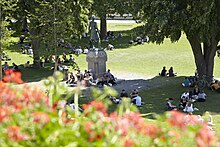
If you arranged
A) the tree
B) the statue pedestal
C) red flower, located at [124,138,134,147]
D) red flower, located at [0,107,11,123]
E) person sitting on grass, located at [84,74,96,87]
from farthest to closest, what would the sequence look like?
the statue pedestal → person sitting on grass, located at [84,74,96,87] → the tree → red flower, located at [0,107,11,123] → red flower, located at [124,138,134,147]

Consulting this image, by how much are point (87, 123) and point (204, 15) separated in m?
18.5

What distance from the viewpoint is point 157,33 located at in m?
22.8

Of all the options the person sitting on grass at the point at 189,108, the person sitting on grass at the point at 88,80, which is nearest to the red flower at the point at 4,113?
the person sitting on grass at the point at 189,108

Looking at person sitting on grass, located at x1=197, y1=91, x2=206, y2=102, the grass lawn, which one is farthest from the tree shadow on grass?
person sitting on grass, located at x1=197, y1=91, x2=206, y2=102

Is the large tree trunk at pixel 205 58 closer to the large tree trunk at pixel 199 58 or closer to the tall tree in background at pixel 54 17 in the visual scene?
the large tree trunk at pixel 199 58

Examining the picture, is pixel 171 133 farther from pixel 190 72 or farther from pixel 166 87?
A: pixel 190 72

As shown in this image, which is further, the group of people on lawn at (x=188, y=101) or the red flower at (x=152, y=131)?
the group of people on lawn at (x=188, y=101)

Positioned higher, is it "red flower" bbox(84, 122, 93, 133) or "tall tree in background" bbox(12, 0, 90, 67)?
"tall tree in background" bbox(12, 0, 90, 67)

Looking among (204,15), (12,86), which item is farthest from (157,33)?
(12,86)

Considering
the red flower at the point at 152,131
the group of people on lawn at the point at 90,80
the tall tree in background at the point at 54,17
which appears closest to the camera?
the red flower at the point at 152,131

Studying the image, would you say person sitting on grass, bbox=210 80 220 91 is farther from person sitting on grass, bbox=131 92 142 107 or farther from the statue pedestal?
the statue pedestal

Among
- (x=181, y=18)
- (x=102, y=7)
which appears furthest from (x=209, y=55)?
(x=102, y=7)

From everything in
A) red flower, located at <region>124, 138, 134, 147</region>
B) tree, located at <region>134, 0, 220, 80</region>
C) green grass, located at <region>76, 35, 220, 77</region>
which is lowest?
green grass, located at <region>76, 35, 220, 77</region>

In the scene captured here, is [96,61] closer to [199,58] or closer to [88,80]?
[88,80]
